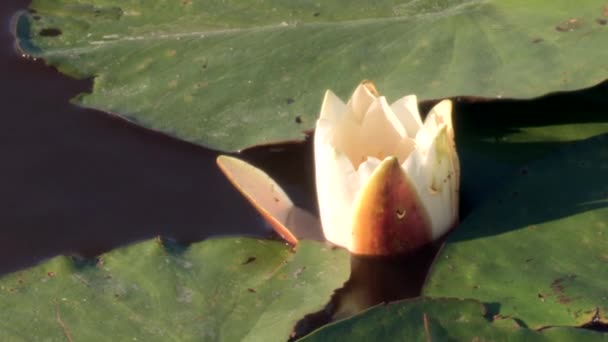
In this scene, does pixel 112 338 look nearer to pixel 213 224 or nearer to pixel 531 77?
pixel 213 224

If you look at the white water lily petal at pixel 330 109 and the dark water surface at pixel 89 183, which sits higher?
the white water lily petal at pixel 330 109

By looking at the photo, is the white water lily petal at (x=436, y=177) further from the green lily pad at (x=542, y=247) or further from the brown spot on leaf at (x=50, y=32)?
the brown spot on leaf at (x=50, y=32)

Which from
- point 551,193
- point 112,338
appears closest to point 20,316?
point 112,338

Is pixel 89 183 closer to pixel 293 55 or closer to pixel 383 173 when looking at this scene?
pixel 293 55

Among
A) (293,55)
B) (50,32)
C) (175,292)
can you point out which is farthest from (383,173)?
(50,32)

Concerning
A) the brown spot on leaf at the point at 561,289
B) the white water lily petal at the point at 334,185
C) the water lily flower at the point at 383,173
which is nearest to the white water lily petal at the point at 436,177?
the water lily flower at the point at 383,173

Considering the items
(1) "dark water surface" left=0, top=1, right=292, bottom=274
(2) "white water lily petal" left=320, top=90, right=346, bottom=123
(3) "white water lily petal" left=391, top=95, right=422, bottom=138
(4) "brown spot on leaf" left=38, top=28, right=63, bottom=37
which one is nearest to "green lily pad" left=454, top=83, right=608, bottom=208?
(3) "white water lily petal" left=391, top=95, right=422, bottom=138
